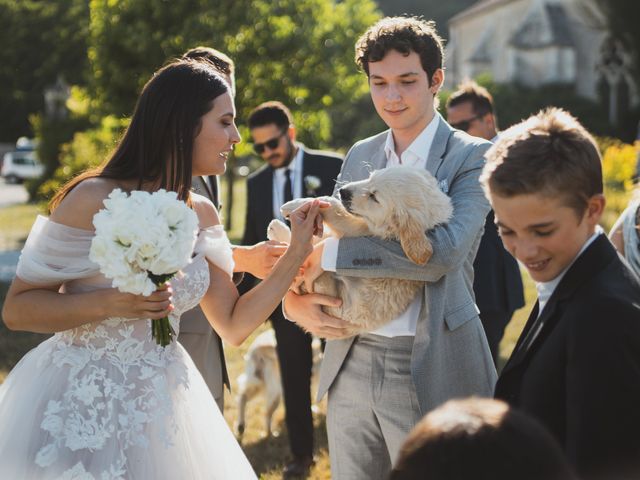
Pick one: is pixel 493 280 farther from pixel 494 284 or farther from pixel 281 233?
pixel 281 233

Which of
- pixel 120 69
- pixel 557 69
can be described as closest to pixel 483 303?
pixel 120 69

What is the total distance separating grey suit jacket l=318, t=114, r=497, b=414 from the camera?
3.29 meters

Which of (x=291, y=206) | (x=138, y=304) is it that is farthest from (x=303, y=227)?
(x=138, y=304)

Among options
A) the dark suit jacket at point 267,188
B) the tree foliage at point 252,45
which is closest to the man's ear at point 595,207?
the dark suit jacket at point 267,188

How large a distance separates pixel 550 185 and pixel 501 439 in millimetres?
867

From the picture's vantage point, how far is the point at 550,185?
85.6 inches

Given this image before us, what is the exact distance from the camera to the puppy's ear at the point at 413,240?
3.25 m

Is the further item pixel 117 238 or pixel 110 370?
pixel 110 370

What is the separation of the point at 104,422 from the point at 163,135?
1229mm

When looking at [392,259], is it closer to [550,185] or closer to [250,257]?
[250,257]

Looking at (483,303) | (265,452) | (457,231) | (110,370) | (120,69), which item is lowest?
(265,452)

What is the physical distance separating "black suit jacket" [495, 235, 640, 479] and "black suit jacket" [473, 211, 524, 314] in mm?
3934

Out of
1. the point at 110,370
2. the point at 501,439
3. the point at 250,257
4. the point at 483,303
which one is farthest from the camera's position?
the point at 483,303

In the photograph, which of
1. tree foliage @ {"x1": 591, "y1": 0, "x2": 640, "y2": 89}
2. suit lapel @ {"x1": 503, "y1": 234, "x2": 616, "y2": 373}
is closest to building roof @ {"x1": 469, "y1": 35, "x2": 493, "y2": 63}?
tree foliage @ {"x1": 591, "y1": 0, "x2": 640, "y2": 89}
